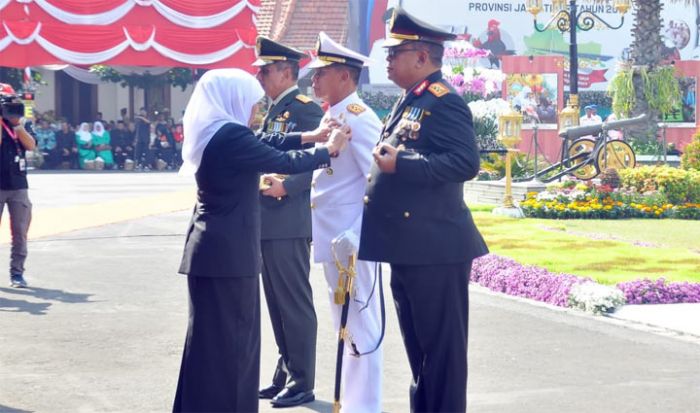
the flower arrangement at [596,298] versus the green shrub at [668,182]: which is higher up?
the green shrub at [668,182]

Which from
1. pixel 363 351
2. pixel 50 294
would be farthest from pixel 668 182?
pixel 363 351

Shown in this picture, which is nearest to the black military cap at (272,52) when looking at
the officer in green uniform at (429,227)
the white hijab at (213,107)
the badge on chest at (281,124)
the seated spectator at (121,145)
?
the badge on chest at (281,124)

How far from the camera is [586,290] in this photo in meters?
10.8

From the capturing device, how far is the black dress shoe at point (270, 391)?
769 centimetres

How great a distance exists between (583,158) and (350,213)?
692 inches

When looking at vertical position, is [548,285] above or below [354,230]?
below

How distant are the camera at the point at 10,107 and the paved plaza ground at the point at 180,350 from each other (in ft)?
5.42

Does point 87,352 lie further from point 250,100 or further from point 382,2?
point 382,2

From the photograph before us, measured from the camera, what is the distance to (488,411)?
7.23 m

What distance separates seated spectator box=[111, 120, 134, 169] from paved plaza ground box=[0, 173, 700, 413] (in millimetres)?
21630

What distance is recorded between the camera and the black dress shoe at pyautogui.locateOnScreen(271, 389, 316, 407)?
24.4 feet

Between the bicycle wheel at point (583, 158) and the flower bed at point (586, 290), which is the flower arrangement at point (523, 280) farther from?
the bicycle wheel at point (583, 158)

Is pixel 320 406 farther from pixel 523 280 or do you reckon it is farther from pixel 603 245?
pixel 603 245

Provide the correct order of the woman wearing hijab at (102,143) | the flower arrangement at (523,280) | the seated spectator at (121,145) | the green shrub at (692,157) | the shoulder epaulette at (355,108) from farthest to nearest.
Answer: the seated spectator at (121,145), the woman wearing hijab at (102,143), the green shrub at (692,157), the flower arrangement at (523,280), the shoulder epaulette at (355,108)
